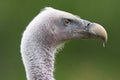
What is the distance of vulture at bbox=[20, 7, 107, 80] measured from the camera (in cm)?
842

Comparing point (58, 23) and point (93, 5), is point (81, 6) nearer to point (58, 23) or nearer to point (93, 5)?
point (93, 5)

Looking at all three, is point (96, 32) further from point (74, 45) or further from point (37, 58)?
point (74, 45)

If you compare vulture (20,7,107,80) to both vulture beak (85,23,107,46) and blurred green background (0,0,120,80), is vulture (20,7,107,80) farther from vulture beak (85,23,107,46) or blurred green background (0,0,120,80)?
blurred green background (0,0,120,80)

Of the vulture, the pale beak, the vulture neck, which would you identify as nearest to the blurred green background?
the vulture

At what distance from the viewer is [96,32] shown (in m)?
8.70

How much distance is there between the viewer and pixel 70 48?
19.2 m

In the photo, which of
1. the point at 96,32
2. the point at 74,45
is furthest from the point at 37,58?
the point at 74,45

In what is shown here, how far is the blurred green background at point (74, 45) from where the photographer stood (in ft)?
56.5

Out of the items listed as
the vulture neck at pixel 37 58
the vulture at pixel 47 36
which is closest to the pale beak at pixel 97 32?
the vulture at pixel 47 36

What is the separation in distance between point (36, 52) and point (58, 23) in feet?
1.53

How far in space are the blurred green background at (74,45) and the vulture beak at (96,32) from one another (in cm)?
752

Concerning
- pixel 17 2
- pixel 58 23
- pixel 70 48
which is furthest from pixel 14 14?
pixel 58 23

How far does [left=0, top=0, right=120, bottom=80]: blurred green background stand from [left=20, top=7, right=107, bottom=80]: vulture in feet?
24.4

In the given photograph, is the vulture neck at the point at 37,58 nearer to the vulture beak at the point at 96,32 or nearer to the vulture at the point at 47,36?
the vulture at the point at 47,36
